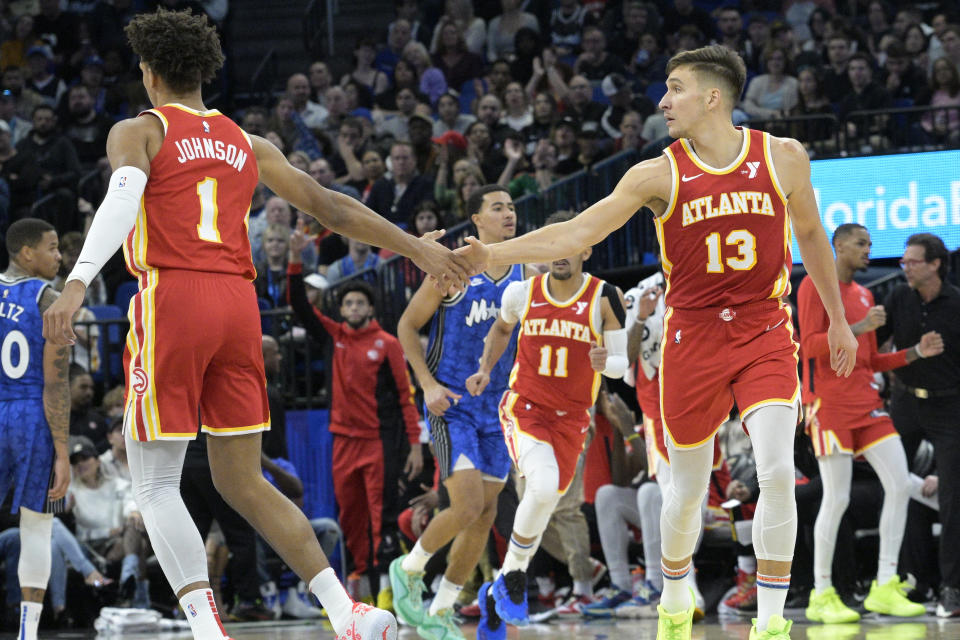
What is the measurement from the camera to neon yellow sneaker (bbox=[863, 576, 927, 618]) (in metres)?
8.74

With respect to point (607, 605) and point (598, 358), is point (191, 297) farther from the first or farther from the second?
point (607, 605)

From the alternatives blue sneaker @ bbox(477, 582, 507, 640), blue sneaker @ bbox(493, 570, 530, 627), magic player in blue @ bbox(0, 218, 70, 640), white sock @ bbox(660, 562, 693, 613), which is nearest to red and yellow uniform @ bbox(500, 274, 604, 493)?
blue sneaker @ bbox(493, 570, 530, 627)

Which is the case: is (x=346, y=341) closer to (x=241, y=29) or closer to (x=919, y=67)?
(x=919, y=67)

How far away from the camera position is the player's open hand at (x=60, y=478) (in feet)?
23.6

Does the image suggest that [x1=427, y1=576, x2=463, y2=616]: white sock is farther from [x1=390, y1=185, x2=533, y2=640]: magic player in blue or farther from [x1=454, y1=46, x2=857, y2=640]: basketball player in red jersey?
[x1=454, y1=46, x2=857, y2=640]: basketball player in red jersey

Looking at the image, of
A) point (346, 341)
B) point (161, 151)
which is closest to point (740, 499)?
point (346, 341)

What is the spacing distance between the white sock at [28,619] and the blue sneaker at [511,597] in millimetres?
2486

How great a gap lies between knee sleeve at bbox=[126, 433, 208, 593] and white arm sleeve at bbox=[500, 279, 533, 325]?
3073 millimetres

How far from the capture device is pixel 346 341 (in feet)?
34.5

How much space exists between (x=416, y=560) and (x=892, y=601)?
336 cm

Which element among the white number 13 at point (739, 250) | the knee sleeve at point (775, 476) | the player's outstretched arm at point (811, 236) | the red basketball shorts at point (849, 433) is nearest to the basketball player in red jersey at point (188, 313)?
the knee sleeve at point (775, 476)

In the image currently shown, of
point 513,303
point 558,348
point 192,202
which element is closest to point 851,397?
point 558,348

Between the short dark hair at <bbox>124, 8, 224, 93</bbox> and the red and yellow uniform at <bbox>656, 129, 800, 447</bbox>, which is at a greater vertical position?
the short dark hair at <bbox>124, 8, 224, 93</bbox>

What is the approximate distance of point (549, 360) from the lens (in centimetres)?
751
